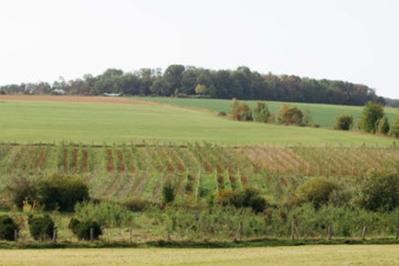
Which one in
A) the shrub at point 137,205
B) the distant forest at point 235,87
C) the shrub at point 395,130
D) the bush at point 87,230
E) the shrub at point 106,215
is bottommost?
the shrub at point 137,205

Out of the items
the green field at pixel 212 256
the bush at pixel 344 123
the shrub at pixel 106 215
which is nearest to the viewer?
the green field at pixel 212 256

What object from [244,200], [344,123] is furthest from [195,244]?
[344,123]

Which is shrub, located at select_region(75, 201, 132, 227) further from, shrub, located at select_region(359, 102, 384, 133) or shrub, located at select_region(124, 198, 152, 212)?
shrub, located at select_region(359, 102, 384, 133)

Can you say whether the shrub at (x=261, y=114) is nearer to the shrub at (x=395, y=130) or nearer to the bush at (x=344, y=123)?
the bush at (x=344, y=123)

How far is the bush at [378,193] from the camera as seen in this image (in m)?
46.7

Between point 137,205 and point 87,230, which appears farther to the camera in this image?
point 137,205

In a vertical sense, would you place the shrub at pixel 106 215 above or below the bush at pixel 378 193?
below

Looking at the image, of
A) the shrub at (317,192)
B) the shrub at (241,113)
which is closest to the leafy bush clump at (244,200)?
the shrub at (317,192)

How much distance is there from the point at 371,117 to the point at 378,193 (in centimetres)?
6625

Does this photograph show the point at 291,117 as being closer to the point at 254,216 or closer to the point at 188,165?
the point at 188,165

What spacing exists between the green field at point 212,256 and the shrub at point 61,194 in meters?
16.6

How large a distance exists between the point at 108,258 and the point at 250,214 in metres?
16.5

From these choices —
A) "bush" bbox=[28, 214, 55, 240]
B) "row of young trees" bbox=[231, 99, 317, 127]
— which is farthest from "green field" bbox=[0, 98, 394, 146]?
"bush" bbox=[28, 214, 55, 240]

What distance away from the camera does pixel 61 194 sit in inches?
1875
